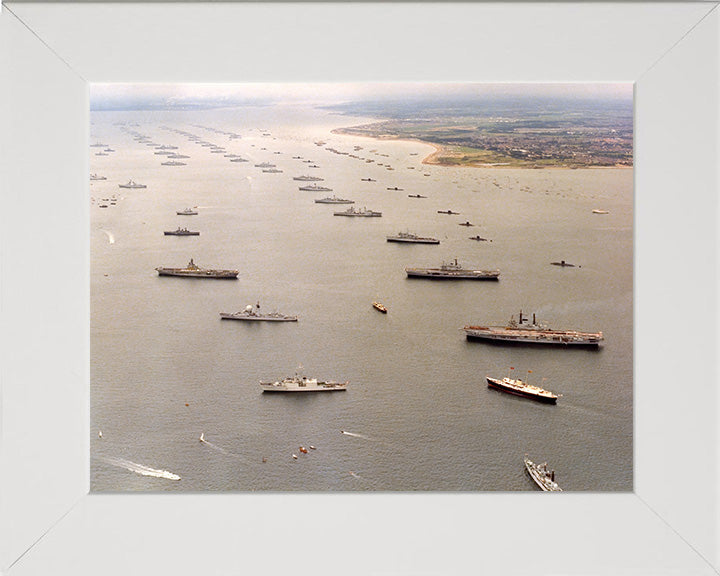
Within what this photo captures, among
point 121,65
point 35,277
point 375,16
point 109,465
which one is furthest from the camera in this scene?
point 109,465

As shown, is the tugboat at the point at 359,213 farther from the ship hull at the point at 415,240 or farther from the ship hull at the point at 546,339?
the ship hull at the point at 546,339

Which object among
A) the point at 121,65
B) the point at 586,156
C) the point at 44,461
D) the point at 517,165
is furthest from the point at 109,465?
the point at 586,156

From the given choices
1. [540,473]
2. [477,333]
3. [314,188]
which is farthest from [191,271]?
[540,473]

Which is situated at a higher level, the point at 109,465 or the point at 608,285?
the point at 608,285

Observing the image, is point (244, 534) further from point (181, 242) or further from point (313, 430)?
point (181, 242)

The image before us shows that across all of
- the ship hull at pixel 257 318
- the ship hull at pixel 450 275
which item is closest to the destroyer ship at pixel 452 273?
the ship hull at pixel 450 275

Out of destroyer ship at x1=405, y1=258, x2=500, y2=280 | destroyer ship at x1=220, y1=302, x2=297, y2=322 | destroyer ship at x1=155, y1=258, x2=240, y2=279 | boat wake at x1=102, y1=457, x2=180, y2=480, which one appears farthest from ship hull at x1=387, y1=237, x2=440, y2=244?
boat wake at x1=102, y1=457, x2=180, y2=480

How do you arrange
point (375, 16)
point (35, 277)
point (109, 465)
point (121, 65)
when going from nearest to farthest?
point (375, 16)
point (35, 277)
point (121, 65)
point (109, 465)
